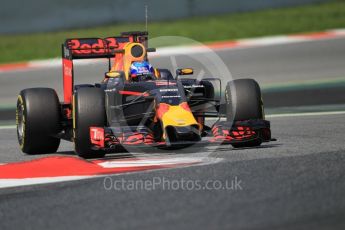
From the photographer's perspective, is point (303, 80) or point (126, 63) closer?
point (126, 63)

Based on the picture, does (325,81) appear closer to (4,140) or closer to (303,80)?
(303,80)

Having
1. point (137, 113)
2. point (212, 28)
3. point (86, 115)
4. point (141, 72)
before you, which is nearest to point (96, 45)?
point (141, 72)

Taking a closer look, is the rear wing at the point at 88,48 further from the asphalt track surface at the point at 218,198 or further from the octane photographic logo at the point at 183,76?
the asphalt track surface at the point at 218,198

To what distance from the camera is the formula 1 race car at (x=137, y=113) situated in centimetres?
887

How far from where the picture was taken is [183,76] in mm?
17969

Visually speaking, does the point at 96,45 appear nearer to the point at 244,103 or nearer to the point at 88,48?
the point at 88,48

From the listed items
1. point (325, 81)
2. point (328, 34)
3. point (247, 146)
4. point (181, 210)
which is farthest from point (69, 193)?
point (328, 34)

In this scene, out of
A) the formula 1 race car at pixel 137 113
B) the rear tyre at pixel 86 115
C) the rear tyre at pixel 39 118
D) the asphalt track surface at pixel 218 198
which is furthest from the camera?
the rear tyre at pixel 39 118

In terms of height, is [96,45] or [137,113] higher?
[96,45]

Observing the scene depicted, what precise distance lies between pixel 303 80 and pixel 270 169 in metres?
9.49

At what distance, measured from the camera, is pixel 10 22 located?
22.0 metres

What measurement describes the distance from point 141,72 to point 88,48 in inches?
46.7

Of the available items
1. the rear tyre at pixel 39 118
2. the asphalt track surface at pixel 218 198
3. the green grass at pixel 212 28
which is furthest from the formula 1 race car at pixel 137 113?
the green grass at pixel 212 28

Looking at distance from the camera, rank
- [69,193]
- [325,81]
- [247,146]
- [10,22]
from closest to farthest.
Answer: [69,193]
[247,146]
[325,81]
[10,22]
